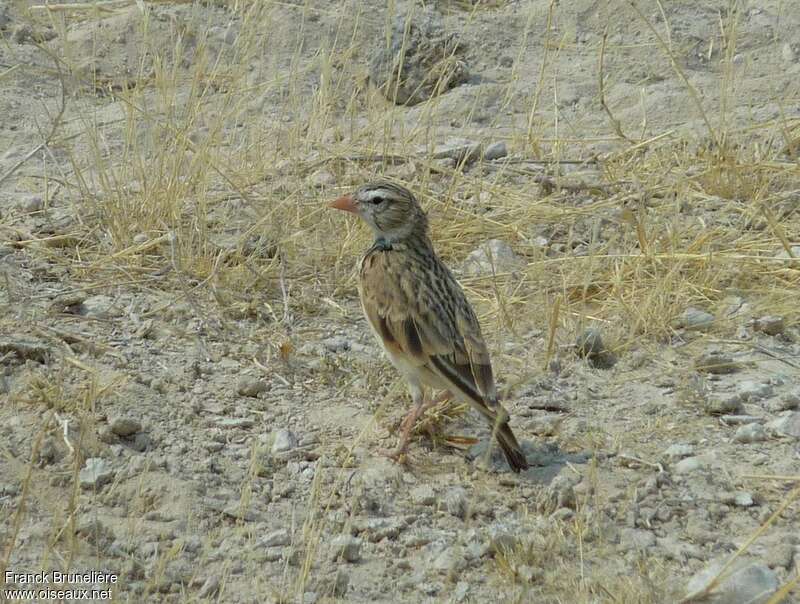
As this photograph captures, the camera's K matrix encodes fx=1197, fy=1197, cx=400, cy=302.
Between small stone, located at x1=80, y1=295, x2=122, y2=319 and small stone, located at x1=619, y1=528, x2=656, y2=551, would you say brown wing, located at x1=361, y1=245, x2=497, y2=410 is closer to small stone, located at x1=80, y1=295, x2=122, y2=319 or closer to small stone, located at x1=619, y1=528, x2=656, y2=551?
small stone, located at x1=619, y1=528, x2=656, y2=551

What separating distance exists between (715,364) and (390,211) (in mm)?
1514

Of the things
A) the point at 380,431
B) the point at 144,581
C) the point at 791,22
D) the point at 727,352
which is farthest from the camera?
the point at 791,22

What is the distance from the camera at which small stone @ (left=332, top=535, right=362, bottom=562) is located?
3.87 meters

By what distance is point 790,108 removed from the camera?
746 cm

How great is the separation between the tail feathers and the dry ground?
7 centimetres

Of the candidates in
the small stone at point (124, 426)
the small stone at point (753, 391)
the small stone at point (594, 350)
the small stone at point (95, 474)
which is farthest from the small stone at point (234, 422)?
the small stone at point (753, 391)

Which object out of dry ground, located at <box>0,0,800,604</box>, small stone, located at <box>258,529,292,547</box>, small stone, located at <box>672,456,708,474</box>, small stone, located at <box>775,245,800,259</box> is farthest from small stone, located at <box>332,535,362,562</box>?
small stone, located at <box>775,245,800,259</box>

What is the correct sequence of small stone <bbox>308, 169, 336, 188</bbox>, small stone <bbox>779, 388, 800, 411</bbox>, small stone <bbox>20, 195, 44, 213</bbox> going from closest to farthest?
small stone <bbox>779, 388, 800, 411</bbox>
small stone <bbox>20, 195, 44, 213</bbox>
small stone <bbox>308, 169, 336, 188</bbox>

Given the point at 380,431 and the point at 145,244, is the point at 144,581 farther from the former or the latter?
the point at 145,244

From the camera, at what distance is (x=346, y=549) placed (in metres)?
3.88

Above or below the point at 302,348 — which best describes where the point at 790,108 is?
above

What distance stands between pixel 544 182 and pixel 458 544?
127 inches

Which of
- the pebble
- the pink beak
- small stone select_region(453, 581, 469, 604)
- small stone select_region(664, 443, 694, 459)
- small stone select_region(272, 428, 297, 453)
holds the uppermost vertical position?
the pink beak

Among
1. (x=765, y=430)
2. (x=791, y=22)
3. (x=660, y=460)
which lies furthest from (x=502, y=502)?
(x=791, y=22)
